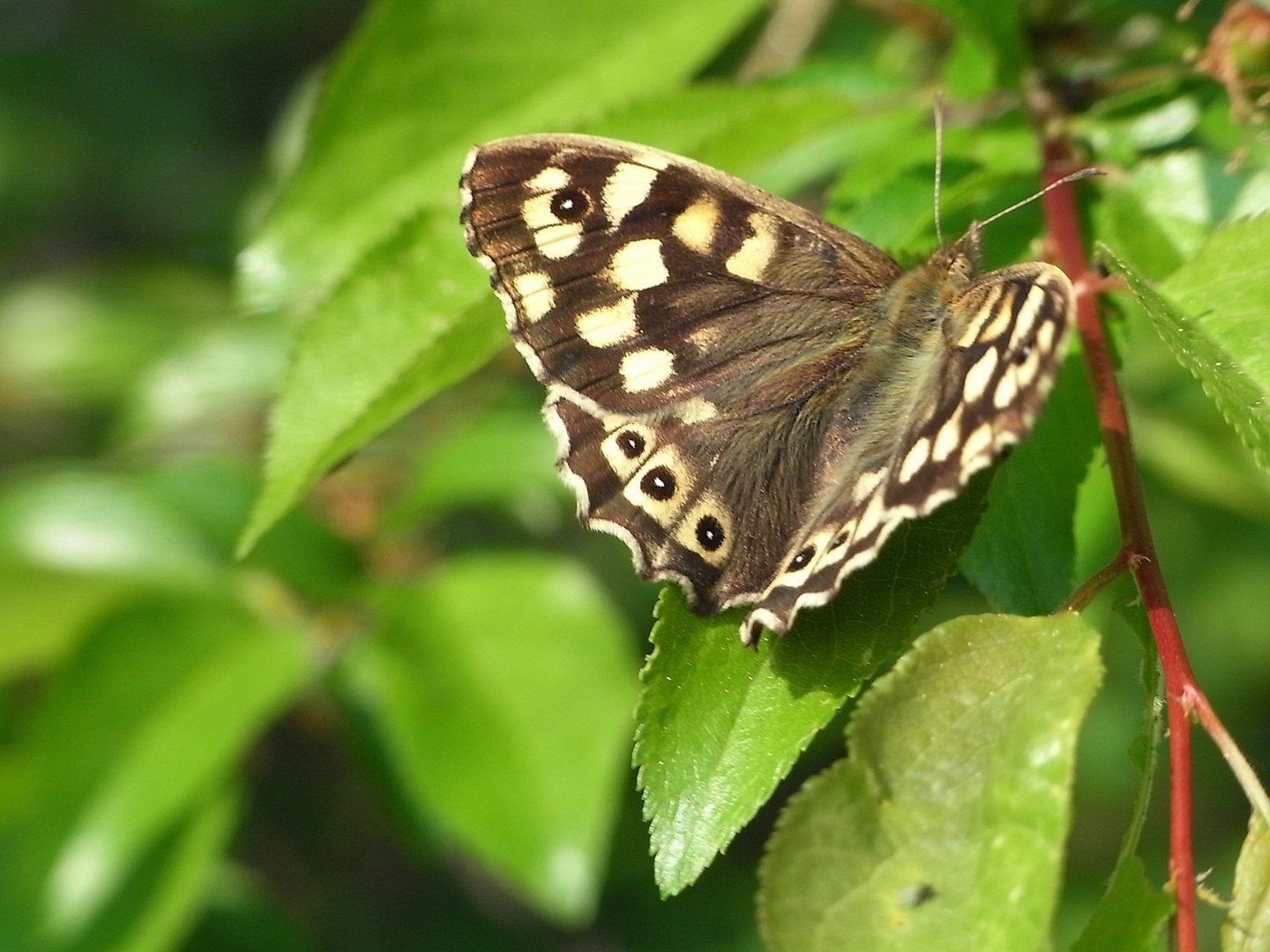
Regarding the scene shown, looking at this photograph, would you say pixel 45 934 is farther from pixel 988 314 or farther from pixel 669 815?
pixel 988 314

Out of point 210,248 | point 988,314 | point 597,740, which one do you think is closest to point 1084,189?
point 988,314

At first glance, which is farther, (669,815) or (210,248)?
(210,248)

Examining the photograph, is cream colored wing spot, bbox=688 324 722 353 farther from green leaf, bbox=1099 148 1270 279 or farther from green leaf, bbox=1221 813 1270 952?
green leaf, bbox=1221 813 1270 952

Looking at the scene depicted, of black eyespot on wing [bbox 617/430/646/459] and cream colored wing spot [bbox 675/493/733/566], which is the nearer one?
cream colored wing spot [bbox 675/493/733/566]

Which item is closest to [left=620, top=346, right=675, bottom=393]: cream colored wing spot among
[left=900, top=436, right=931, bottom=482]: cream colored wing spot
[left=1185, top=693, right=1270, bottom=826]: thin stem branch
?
[left=900, top=436, right=931, bottom=482]: cream colored wing spot

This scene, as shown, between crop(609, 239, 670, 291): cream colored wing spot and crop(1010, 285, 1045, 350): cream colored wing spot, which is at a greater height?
crop(1010, 285, 1045, 350): cream colored wing spot

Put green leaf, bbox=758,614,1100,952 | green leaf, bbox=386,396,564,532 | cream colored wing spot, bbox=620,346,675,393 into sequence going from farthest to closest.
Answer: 1. green leaf, bbox=386,396,564,532
2. cream colored wing spot, bbox=620,346,675,393
3. green leaf, bbox=758,614,1100,952
